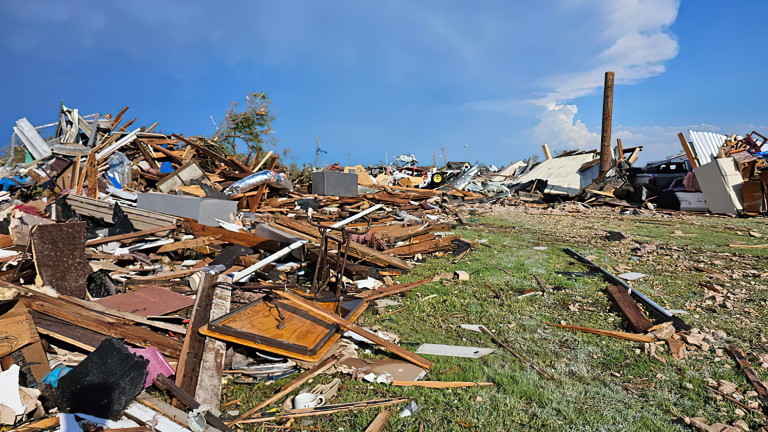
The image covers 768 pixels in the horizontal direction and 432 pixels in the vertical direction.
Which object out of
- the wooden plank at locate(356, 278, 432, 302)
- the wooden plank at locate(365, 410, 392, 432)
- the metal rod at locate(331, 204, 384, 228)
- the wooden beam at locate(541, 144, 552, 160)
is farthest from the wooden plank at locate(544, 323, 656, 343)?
the wooden beam at locate(541, 144, 552, 160)

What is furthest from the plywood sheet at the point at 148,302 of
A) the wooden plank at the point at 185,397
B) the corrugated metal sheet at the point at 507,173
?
the corrugated metal sheet at the point at 507,173

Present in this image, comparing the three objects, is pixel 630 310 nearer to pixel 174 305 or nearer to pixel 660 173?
pixel 174 305

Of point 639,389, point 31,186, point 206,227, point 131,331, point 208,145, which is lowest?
point 639,389

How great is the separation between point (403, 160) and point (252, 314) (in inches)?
1262

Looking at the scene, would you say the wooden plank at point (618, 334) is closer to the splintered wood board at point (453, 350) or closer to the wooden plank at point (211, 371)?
the splintered wood board at point (453, 350)

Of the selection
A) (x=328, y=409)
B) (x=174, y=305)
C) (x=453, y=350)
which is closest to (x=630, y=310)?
(x=453, y=350)

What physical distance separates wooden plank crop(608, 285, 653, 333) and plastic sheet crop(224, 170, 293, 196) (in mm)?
8606

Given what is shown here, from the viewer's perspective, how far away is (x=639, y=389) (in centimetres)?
317

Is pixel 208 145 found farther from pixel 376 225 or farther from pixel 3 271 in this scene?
pixel 3 271

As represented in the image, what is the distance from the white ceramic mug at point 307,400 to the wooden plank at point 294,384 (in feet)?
0.47

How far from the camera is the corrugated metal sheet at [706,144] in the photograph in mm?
15195

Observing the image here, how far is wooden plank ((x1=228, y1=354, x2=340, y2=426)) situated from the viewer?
2.81 meters

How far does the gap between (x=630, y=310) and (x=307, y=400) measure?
3.59 metres

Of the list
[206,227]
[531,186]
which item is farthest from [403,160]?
Answer: [206,227]
